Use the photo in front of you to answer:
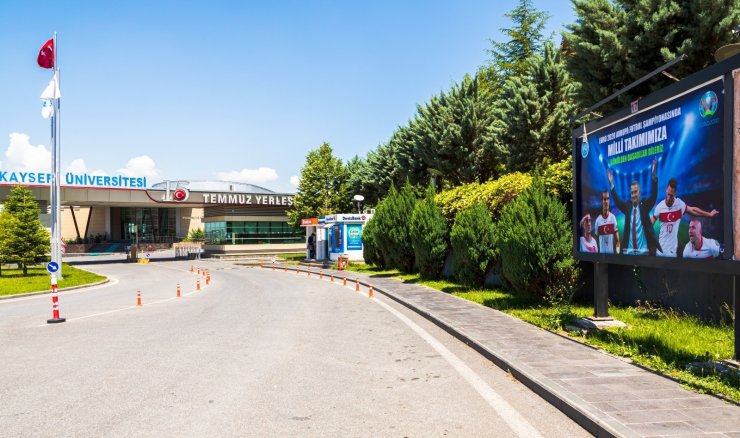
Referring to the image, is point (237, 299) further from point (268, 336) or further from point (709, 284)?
point (709, 284)

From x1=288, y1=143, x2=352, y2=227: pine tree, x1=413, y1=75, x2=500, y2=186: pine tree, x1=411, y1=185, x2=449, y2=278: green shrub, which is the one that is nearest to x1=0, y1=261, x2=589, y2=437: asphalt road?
x1=411, y1=185, x2=449, y2=278: green shrub

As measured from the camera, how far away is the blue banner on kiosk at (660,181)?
6.44 m

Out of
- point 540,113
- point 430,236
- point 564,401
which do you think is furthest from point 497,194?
point 564,401

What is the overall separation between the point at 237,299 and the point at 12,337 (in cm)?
791

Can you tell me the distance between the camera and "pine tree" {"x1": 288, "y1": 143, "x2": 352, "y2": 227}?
5123 cm

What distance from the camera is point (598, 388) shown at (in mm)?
6051

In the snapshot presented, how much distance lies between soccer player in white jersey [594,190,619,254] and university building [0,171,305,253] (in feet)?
161

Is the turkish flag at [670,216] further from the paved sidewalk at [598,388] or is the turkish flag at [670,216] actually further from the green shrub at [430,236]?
the green shrub at [430,236]

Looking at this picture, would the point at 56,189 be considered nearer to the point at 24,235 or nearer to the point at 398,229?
the point at 24,235

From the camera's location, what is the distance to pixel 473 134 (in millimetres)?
33000

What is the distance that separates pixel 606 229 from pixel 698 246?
251cm

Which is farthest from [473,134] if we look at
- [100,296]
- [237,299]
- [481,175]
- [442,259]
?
[100,296]

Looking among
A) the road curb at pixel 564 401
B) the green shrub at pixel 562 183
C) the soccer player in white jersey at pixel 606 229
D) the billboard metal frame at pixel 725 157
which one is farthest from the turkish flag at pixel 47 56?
the billboard metal frame at pixel 725 157

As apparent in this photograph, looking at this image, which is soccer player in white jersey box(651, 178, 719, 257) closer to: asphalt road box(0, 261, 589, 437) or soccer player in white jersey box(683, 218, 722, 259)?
soccer player in white jersey box(683, 218, 722, 259)
